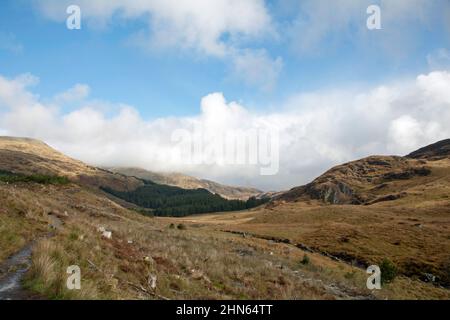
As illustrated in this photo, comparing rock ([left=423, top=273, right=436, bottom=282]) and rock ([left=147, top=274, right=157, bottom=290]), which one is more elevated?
rock ([left=147, top=274, right=157, bottom=290])

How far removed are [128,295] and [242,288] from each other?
23.6 ft

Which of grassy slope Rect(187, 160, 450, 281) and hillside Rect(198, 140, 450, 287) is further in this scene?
hillside Rect(198, 140, 450, 287)

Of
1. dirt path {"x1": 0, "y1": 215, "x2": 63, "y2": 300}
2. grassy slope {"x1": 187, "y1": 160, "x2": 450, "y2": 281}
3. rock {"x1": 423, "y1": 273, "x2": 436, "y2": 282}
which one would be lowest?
rock {"x1": 423, "y1": 273, "x2": 436, "y2": 282}

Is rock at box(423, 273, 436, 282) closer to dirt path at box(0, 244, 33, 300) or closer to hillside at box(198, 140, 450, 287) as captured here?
hillside at box(198, 140, 450, 287)

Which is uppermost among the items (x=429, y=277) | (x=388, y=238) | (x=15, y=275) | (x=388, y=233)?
(x=15, y=275)

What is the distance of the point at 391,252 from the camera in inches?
1797

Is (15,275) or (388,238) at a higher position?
(15,275)

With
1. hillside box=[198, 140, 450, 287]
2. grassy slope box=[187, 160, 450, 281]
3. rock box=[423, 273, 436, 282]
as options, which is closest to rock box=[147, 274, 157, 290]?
rock box=[423, 273, 436, 282]

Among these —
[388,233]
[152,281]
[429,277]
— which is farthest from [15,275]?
[388,233]

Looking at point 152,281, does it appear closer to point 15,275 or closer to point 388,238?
point 15,275

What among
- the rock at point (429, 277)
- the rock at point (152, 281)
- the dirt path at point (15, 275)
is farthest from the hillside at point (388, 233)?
the dirt path at point (15, 275)

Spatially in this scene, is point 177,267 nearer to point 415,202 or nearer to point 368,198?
point 415,202

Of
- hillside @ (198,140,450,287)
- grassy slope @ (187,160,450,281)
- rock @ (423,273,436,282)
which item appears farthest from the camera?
hillside @ (198,140,450,287)
